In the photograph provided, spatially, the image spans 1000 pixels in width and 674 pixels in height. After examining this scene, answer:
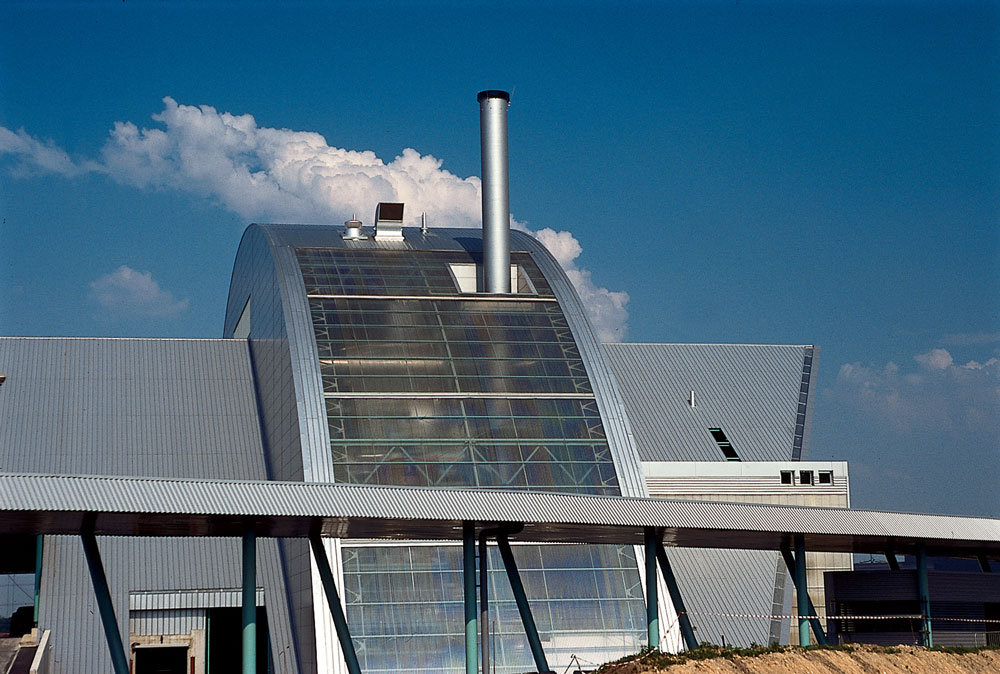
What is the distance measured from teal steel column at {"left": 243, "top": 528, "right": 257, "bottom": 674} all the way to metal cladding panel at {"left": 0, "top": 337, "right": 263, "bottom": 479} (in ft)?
65.3

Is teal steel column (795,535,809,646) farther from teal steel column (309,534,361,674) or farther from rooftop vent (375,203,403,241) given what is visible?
rooftop vent (375,203,403,241)

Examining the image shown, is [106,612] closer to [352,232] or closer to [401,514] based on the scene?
[401,514]

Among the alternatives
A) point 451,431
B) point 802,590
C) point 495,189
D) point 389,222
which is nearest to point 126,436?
point 451,431

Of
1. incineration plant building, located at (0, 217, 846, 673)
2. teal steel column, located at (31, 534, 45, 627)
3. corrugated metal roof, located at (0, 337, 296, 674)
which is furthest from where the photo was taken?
corrugated metal roof, located at (0, 337, 296, 674)

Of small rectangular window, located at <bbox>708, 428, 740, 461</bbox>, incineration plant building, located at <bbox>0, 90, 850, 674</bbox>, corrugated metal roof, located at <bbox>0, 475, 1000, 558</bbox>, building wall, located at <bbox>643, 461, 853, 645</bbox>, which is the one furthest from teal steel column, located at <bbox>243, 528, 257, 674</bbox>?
small rectangular window, located at <bbox>708, 428, 740, 461</bbox>

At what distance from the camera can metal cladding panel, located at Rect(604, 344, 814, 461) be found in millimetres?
52031

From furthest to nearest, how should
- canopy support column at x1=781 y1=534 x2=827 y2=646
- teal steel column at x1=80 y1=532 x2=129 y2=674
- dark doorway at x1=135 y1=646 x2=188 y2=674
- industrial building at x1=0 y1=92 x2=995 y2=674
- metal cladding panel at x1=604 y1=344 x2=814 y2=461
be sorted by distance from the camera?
metal cladding panel at x1=604 y1=344 x2=814 y2=461
dark doorway at x1=135 y1=646 x2=188 y2=674
industrial building at x1=0 y1=92 x2=995 y2=674
canopy support column at x1=781 y1=534 x2=827 y2=646
teal steel column at x1=80 y1=532 x2=129 y2=674

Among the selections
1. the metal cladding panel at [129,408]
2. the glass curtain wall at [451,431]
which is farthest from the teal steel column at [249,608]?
the metal cladding panel at [129,408]

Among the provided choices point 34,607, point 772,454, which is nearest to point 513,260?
point 772,454

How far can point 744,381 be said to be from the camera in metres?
57.7

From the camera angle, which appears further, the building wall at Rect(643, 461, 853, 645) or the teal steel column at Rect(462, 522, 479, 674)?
the building wall at Rect(643, 461, 853, 645)

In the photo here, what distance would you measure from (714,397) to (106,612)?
117 feet

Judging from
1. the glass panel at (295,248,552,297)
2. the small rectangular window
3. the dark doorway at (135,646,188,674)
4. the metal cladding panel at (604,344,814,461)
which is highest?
the glass panel at (295,248,552,297)

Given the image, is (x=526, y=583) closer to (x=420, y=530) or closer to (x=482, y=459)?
(x=482, y=459)
